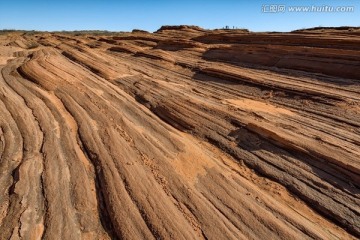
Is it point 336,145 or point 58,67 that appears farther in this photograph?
point 58,67

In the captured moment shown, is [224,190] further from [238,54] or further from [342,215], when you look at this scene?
[238,54]

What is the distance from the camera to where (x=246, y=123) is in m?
9.23

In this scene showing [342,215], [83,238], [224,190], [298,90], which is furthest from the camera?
[298,90]

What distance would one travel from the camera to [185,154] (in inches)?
310

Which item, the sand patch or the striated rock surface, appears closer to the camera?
the striated rock surface

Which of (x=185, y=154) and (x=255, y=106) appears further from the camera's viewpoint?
(x=255, y=106)

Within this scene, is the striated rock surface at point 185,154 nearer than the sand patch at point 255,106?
Yes

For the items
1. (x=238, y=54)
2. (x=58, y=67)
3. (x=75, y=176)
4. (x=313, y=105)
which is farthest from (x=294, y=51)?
(x=75, y=176)

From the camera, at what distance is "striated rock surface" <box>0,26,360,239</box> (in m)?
5.62

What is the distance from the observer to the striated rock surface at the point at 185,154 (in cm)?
562

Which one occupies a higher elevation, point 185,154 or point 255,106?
point 255,106

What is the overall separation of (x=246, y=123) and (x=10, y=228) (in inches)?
248

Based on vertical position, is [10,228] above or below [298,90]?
below

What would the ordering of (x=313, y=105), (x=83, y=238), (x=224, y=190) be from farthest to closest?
(x=313, y=105), (x=224, y=190), (x=83, y=238)
